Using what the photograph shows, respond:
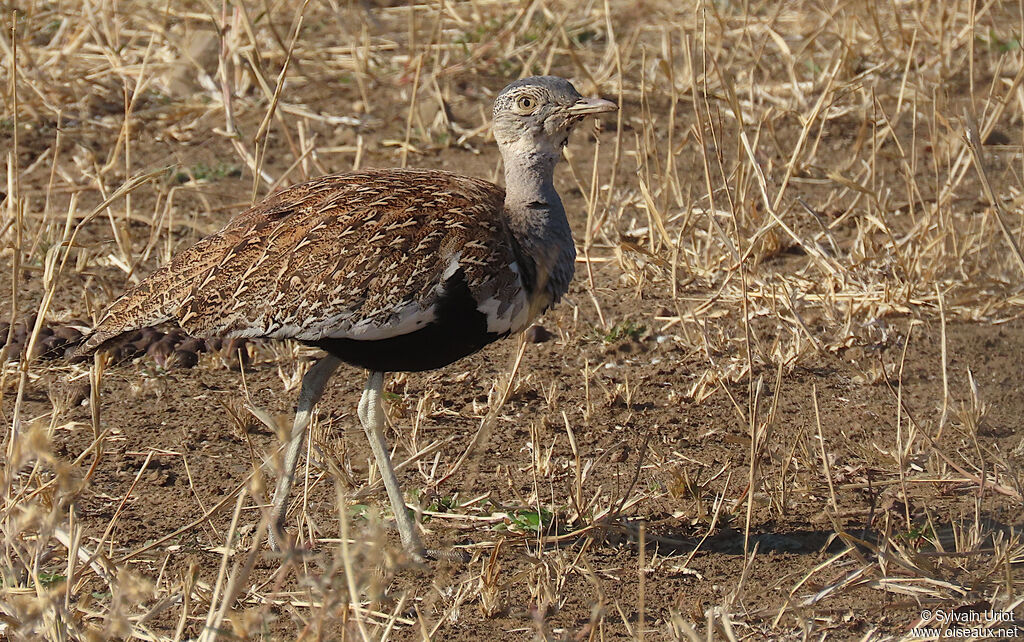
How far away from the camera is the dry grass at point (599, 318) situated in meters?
3.37

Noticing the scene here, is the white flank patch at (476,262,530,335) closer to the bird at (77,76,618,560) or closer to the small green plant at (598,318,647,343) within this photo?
the bird at (77,76,618,560)

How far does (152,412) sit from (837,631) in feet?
8.15

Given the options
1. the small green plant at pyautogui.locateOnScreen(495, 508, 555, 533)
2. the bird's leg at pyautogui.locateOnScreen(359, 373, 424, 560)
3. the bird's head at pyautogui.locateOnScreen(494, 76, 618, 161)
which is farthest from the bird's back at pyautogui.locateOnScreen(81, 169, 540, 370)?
the small green plant at pyautogui.locateOnScreen(495, 508, 555, 533)

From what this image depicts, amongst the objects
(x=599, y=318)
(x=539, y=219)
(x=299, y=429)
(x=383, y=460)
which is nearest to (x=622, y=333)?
(x=599, y=318)

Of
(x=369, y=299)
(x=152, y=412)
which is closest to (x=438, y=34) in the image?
(x=152, y=412)

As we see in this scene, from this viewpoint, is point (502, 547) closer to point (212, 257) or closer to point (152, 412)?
point (212, 257)

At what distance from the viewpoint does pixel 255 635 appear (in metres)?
3.17

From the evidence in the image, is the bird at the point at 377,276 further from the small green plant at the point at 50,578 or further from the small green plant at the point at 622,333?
the small green plant at the point at 622,333

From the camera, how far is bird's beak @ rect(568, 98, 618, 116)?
3.83 meters

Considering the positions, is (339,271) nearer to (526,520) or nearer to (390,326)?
(390,326)

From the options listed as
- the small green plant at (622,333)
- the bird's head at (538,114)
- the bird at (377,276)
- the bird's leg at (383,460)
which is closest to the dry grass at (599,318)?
the small green plant at (622,333)

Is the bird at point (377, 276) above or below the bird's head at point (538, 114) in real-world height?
below

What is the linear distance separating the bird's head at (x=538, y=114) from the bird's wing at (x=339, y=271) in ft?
0.97

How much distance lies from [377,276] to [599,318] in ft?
5.62
